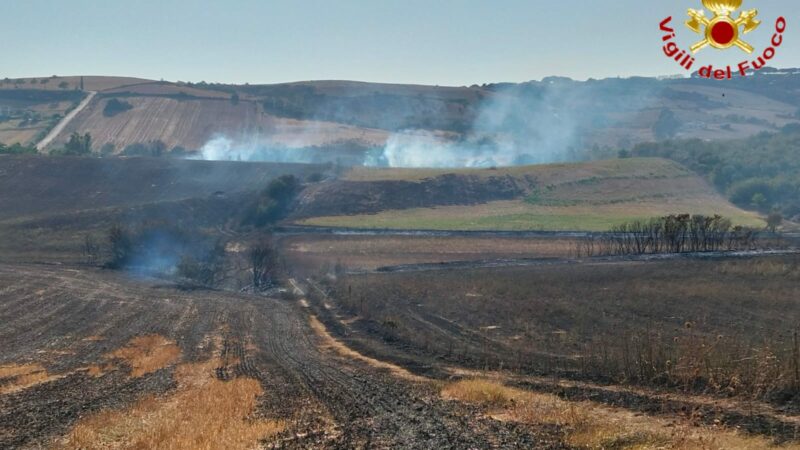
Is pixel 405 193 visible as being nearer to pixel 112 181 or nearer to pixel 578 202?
pixel 578 202

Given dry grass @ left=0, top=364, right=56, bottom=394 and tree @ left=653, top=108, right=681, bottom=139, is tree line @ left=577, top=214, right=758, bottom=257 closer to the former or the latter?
dry grass @ left=0, top=364, right=56, bottom=394

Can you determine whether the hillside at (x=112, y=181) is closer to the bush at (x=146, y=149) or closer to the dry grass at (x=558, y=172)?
the dry grass at (x=558, y=172)

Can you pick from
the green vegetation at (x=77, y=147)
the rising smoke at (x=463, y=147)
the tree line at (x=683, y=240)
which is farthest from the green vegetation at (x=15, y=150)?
the tree line at (x=683, y=240)

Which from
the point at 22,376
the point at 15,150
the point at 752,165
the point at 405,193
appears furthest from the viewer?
the point at 15,150

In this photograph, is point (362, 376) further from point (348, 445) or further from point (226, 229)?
point (226, 229)

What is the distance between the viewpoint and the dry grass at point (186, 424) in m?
15.3

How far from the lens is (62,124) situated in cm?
16062

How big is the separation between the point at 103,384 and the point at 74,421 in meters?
5.68

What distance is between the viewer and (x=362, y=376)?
23.7 m

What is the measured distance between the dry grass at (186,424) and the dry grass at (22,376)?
19.1 feet

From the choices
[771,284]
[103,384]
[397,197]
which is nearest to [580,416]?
[103,384]

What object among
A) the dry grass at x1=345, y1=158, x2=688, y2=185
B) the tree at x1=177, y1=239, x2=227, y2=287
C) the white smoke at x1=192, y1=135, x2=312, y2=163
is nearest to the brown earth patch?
the dry grass at x1=345, y1=158, x2=688, y2=185

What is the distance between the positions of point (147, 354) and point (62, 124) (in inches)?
5951

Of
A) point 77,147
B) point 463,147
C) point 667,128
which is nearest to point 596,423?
point 77,147
